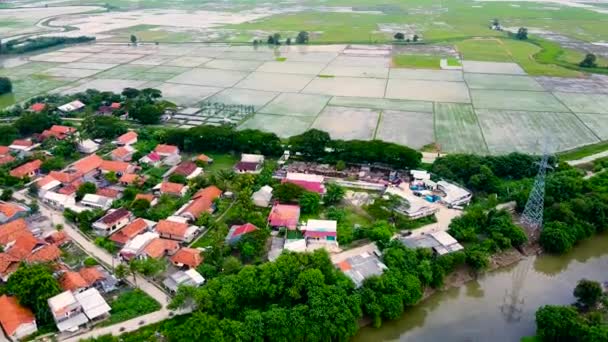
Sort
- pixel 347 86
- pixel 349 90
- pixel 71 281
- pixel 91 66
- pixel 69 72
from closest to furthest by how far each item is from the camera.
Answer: pixel 71 281 < pixel 349 90 < pixel 347 86 < pixel 69 72 < pixel 91 66

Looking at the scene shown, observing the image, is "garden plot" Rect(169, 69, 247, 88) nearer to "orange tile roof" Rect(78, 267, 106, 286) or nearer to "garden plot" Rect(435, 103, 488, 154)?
"garden plot" Rect(435, 103, 488, 154)

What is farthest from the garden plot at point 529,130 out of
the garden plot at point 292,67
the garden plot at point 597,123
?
the garden plot at point 292,67

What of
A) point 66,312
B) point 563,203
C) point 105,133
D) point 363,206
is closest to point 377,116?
point 363,206

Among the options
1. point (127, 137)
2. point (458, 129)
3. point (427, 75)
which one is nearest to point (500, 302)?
point (458, 129)

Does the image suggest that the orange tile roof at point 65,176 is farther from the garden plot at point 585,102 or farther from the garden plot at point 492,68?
the garden plot at point 492,68

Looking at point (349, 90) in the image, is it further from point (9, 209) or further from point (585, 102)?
point (9, 209)
